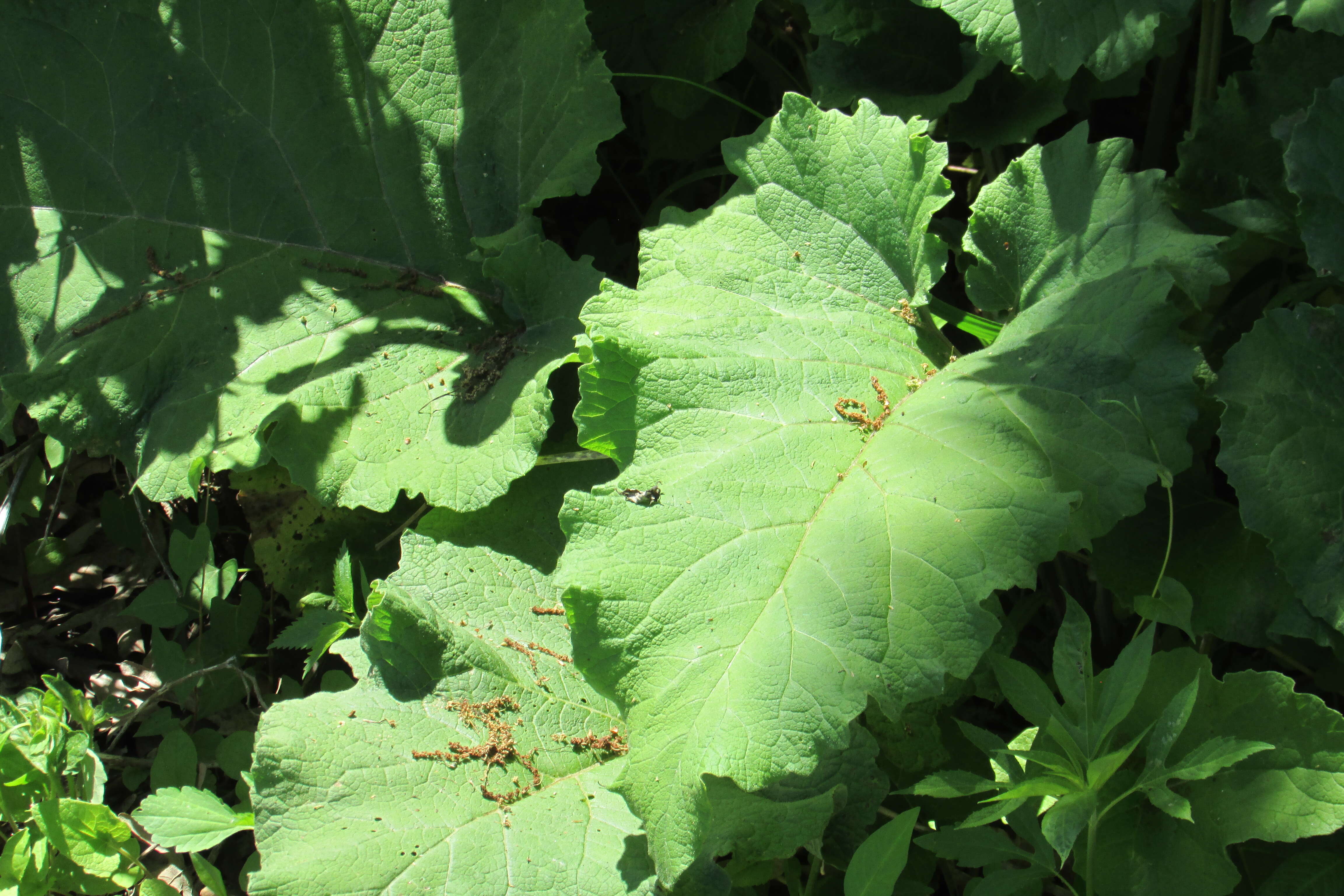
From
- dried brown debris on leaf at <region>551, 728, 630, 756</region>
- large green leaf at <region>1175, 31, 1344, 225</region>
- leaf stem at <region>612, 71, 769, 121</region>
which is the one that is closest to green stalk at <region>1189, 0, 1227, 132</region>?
large green leaf at <region>1175, 31, 1344, 225</region>

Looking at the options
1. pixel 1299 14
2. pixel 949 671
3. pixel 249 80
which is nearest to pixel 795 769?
pixel 949 671

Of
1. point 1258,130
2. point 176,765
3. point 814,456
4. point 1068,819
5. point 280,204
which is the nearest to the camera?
point 1068,819

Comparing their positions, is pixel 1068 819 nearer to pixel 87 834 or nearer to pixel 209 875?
pixel 209 875

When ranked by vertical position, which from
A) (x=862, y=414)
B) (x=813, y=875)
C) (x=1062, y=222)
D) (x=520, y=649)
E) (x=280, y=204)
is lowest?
(x=813, y=875)

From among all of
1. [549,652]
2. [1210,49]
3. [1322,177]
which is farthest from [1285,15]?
[549,652]

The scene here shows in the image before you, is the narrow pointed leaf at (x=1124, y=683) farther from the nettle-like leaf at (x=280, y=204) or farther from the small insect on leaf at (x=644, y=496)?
the nettle-like leaf at (x=280, y=204)

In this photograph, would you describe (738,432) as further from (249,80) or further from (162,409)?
(249,80)
